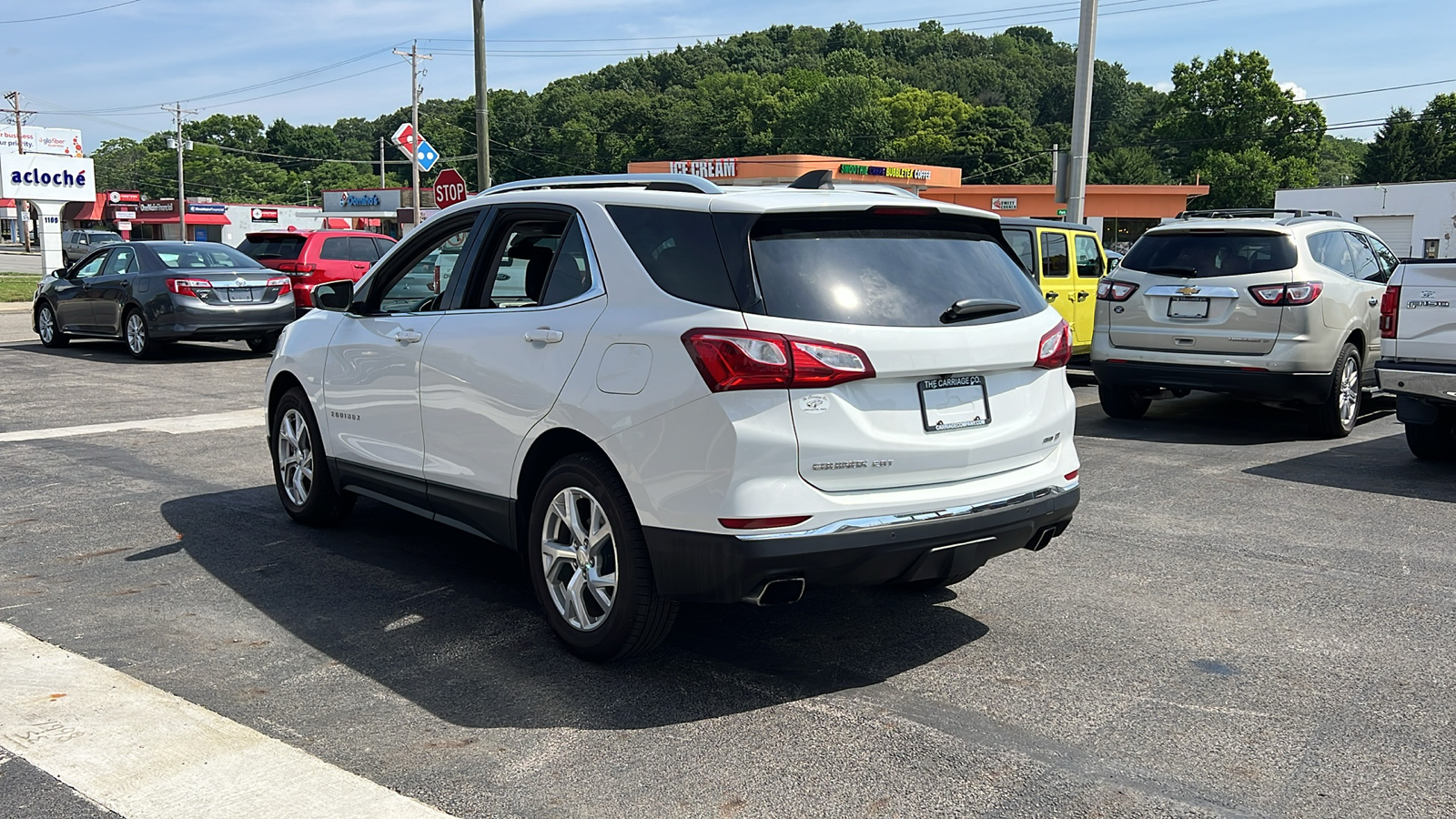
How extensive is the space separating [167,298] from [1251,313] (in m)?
12.8

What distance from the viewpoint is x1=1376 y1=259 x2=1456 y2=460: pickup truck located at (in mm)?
7965

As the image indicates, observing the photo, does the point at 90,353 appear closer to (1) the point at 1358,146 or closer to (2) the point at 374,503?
(2) the point at 374,503

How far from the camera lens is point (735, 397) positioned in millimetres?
3900

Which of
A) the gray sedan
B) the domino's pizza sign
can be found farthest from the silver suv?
the domino's pizza sign

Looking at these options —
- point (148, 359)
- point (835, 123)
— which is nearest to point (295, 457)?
point (148, 359)

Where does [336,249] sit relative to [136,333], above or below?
above

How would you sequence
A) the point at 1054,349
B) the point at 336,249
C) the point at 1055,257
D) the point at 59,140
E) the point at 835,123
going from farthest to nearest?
the point at 835,123 < the point at 59,140 < the point at 336,249 < the point at 1055,257 < the point at 1054,349

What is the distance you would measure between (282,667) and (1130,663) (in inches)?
122

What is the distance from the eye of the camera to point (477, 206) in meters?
5.34

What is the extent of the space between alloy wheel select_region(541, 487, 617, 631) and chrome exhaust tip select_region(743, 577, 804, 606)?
22.7 inches

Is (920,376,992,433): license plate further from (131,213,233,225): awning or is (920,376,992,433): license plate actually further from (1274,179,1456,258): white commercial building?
(131,213,233,225): awning

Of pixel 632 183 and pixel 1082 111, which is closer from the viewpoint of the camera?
pixel 632 183

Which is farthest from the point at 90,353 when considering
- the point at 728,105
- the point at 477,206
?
the point at 728,105

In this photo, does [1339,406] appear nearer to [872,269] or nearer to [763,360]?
[872,269]
